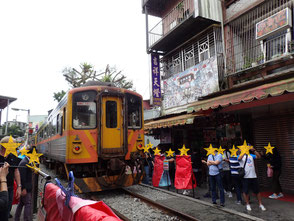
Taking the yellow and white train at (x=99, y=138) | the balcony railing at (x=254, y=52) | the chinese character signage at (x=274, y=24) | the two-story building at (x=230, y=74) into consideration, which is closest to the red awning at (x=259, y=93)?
the two-story building at (x=230, y=74)

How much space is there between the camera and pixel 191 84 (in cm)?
1102

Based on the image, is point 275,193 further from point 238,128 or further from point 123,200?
point 123,200

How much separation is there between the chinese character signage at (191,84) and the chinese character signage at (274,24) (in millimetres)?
2104

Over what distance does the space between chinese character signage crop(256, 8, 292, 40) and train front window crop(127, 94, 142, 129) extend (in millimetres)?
4896

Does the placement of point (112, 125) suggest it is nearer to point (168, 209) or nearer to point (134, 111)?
point (134, 111)

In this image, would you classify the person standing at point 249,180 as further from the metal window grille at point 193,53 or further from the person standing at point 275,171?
the metal window grille at point 193,53

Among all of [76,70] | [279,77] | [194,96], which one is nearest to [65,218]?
[279,77]

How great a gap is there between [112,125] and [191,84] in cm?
515

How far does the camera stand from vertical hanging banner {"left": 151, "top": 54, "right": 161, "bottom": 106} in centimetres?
1253

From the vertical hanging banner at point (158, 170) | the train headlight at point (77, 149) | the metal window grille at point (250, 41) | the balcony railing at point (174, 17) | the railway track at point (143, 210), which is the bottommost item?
the railway track at point (143, 210)

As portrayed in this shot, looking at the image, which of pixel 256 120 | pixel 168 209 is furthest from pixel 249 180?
pixel 256 120

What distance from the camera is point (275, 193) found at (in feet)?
21.8


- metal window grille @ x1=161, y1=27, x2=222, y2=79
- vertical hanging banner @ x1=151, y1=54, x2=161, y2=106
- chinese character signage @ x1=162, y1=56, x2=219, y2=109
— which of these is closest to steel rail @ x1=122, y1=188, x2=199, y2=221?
chinese character signage @ x1=162, y1=56, x2=219, y2=109

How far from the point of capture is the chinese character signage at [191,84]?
386 inches
